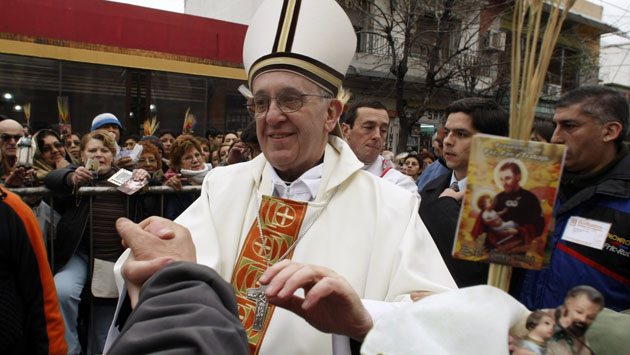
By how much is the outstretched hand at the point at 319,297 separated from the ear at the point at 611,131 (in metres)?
1.87

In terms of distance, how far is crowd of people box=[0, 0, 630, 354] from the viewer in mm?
919

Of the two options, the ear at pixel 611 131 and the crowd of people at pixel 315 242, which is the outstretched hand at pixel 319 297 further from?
the ear at pixel 611 131

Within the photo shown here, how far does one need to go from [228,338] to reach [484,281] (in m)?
1.71

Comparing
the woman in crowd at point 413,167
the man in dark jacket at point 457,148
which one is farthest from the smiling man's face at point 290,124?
the woman in crowd at point 413,167

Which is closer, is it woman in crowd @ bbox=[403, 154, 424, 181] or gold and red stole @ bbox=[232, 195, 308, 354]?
gold and red stole @ bbox=[232, 195, 308, 354]

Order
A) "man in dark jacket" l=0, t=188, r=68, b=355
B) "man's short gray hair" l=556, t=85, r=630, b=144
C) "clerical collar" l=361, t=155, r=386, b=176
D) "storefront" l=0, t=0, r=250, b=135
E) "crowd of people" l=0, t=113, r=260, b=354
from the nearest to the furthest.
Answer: "man's short gray hair" l=556, t=85, r=630, b=144 < "man in dark jacket" l=0, t=188, r=68, b=355 < "crowd of people" l=0, t=113, r=260, b=354 < "clerical collar" l=361, t=155, r=386, b=176 < "storefront" l=0, t=0, r=250, b=135

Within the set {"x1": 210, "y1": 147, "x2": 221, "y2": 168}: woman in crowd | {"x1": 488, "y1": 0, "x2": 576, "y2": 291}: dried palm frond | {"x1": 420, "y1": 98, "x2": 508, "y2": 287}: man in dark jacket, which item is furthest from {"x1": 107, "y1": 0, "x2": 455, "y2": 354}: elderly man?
{"x1": 210, "y1": 147, "x2": 221, "y2": 168}: woman in crowd

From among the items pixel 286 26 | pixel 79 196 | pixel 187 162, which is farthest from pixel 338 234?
pixel 187 162

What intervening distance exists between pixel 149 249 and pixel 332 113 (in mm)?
1240

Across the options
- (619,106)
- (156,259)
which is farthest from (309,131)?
(619,106)

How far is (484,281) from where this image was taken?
2271 millimetres

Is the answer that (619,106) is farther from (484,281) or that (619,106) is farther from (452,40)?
(452,40)

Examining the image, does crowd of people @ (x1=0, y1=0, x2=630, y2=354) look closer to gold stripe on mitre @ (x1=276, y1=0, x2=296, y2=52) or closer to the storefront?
gold stripe on mitre @ (x1=276, y1=0, x2=296, y2=52)

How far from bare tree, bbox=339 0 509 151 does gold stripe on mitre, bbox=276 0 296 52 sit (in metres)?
9.54
